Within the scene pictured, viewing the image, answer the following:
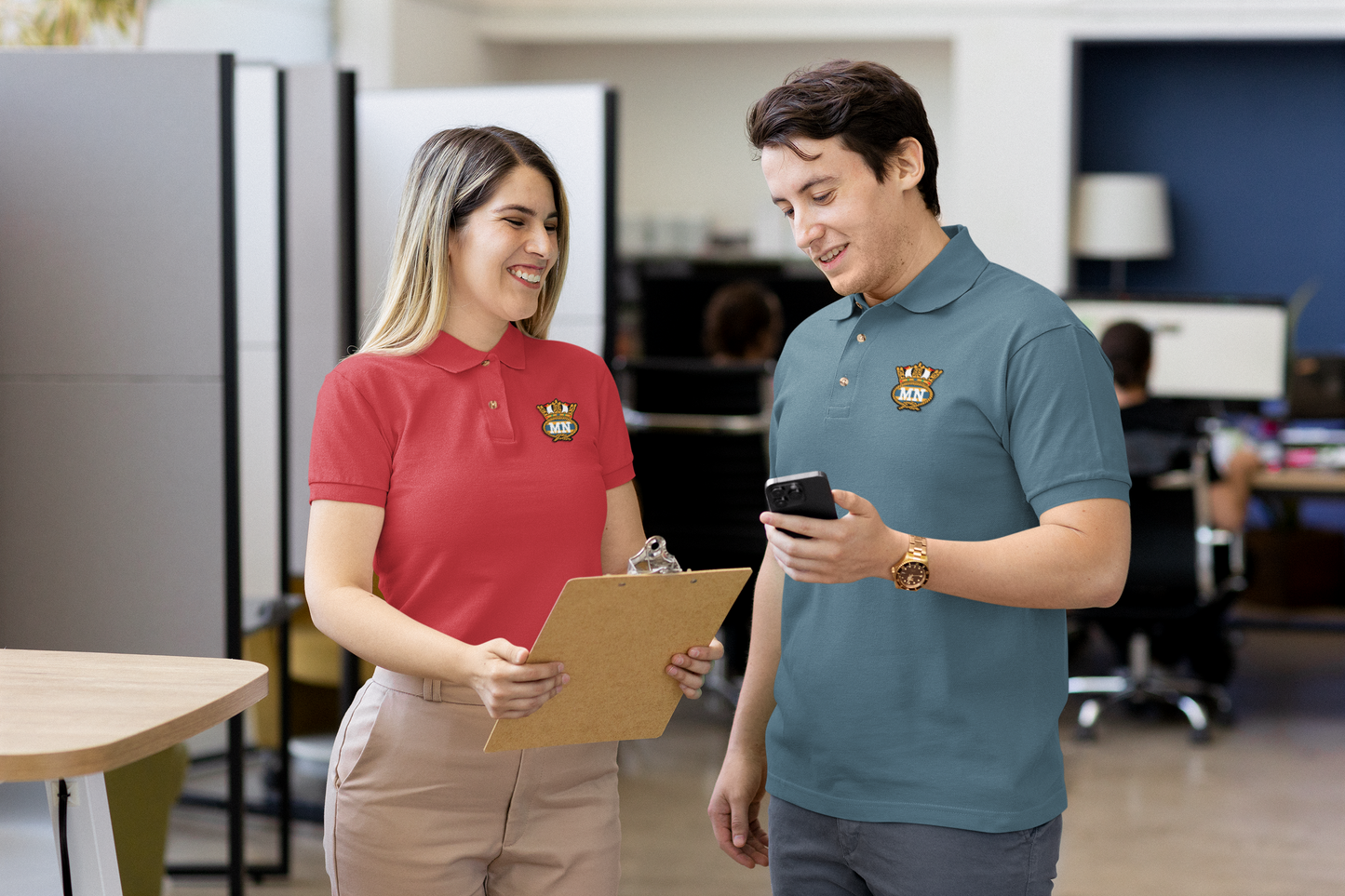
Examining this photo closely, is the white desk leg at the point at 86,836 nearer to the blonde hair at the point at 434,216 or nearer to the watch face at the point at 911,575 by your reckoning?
the blonde hair at the point at 434,216

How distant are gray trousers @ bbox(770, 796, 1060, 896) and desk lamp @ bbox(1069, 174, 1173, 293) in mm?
5194

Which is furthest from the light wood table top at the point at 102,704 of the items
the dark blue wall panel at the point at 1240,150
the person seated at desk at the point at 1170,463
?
the dark blue wall panel at the point at 1240,150

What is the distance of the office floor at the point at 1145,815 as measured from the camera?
3066 mm

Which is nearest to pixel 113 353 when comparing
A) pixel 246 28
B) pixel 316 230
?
pixel 316 230

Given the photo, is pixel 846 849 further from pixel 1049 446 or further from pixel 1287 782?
pixel 1287 782

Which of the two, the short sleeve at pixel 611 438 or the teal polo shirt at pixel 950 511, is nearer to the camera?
the teal polo shirt at pixel 950 511

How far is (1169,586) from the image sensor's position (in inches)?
160

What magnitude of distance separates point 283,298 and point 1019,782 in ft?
7.00

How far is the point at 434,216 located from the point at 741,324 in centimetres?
290

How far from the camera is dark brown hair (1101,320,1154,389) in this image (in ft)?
13.7

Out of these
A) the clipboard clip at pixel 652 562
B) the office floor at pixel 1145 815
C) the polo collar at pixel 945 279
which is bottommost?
the office floor at pixel 1145 815

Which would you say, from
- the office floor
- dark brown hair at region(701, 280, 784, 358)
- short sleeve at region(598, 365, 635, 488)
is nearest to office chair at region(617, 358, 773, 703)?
dark brown hair at region(701, 280, 784, 358)

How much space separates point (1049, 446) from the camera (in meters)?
1.21

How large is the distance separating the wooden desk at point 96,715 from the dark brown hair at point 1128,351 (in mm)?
3383
